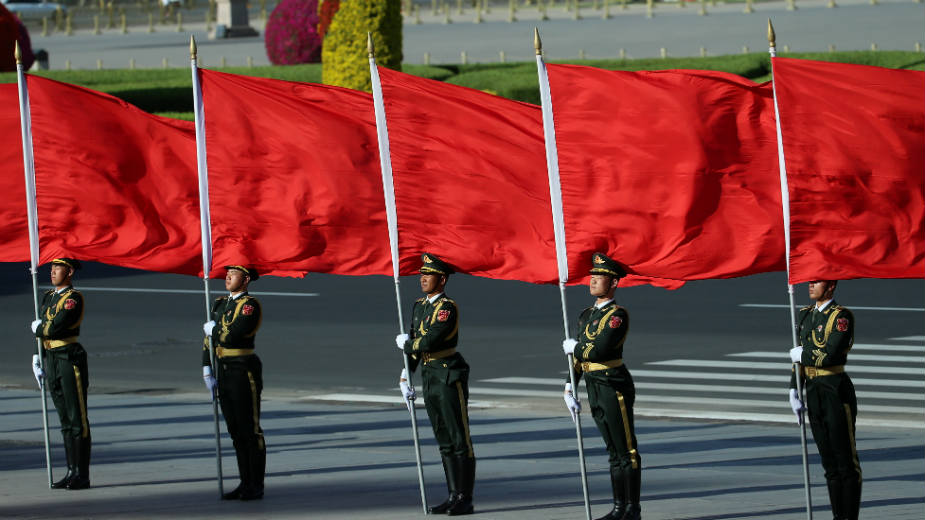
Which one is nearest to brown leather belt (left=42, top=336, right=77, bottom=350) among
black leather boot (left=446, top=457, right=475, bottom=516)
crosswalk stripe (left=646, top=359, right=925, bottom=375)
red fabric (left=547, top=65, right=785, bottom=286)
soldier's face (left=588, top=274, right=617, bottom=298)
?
black leather boot (left=446, top=457, right=475, bottom=516)

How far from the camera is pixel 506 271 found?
41.3ft

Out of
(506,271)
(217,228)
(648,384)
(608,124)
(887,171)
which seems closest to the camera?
(887,171)

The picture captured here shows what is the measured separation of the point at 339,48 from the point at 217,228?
23.3 metres

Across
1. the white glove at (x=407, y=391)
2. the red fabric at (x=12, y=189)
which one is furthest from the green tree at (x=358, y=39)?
Result: the white glove at (x=407, y=391)

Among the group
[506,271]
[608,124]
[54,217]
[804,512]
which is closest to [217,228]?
[54,217]

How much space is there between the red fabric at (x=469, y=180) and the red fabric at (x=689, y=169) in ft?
2.63

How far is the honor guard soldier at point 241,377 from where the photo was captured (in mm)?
13375

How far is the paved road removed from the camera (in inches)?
2130

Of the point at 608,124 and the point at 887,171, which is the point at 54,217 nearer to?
the point at 608,124

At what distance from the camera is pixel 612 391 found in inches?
479

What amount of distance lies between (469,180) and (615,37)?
46.4 m

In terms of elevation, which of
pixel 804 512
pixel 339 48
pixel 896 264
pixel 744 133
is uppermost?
pixel 339 48

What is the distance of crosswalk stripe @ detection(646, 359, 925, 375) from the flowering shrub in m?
30.5

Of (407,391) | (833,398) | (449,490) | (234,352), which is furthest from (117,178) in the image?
(833,398)
